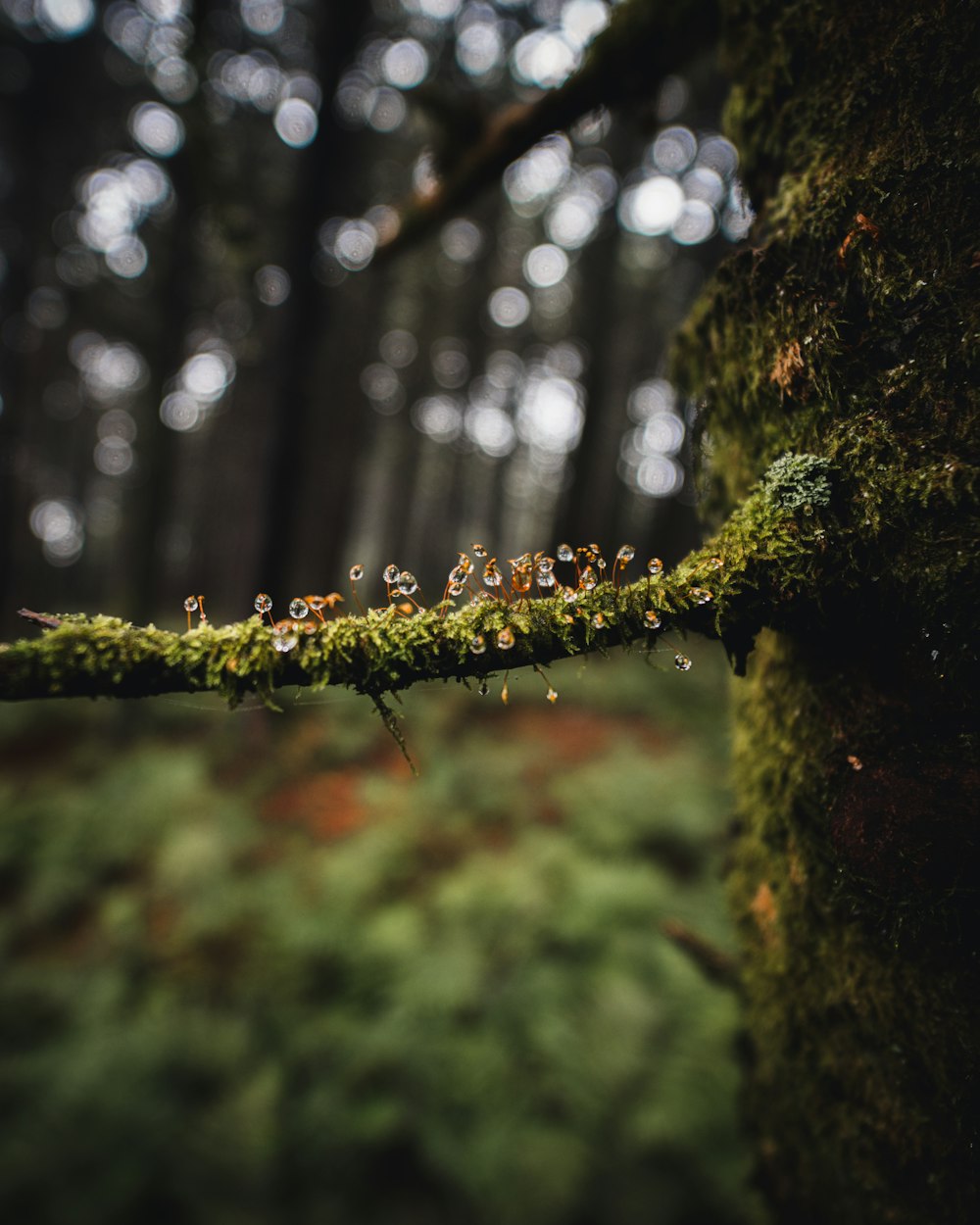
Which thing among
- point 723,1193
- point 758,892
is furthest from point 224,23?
point 723,1193

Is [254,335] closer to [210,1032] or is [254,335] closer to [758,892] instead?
[210,1032]

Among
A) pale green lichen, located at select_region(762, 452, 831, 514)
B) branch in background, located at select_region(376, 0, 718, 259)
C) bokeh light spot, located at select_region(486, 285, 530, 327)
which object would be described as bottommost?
pale green lichen, located at select_region(762, 452, 831, 514)

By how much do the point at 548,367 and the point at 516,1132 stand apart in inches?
773

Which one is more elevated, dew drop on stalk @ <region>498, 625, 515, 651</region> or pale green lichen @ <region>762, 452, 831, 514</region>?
pale green lichen @ <region>762, 452, 831, 514</region>

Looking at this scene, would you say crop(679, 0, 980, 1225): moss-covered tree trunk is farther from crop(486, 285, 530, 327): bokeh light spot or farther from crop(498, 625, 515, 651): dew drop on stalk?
crop(486, 285, 530, 327): bokeh light spot

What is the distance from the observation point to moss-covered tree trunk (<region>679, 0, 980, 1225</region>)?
85 centimetres

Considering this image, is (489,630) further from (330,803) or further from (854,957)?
(330,803)

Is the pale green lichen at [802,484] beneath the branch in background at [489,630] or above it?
above

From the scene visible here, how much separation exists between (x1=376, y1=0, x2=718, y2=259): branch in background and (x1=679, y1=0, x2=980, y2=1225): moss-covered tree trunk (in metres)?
0.36

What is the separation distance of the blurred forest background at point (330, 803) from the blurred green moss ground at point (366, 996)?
25 millimetres

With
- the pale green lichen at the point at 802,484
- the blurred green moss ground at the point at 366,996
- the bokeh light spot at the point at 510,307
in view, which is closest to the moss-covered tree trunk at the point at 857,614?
the pale green lichen at the point at 802,484

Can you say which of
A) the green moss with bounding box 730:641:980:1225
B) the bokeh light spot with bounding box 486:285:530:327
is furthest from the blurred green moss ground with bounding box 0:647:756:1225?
the bokeh light spot with bounding box 486:285:530:327

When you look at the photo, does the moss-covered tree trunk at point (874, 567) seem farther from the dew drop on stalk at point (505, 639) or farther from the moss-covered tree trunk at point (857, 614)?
the dew drop on stalk at point (505, 639)

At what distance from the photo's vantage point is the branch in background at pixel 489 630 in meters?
0.84
